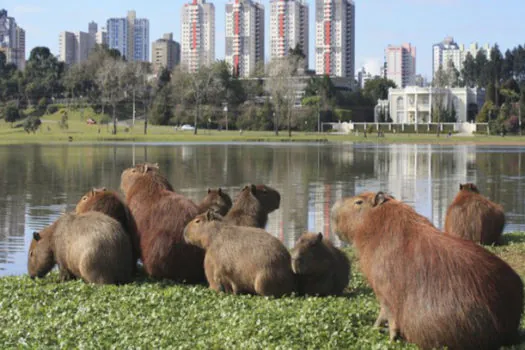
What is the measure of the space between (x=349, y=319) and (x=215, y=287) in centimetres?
208

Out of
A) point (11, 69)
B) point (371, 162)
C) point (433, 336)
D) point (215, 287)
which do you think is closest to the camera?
point (433, 336)

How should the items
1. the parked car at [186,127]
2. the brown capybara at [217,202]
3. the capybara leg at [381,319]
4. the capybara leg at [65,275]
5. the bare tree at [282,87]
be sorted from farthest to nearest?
1. the parked car at [186,127]
2. the bare tree at [282,87]
3. the brown capybara at [217,202]
4. the capybara leg at [65,275]
5. the capybara leg at [381,319]

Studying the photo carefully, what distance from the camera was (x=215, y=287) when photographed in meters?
8.52

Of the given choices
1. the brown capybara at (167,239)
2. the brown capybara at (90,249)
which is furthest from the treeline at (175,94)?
the brown capybara at (90,249)

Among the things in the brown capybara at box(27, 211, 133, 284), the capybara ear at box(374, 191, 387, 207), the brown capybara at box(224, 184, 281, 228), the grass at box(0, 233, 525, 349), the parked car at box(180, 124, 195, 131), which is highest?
the parked car at box(180, 124, 195, 131)

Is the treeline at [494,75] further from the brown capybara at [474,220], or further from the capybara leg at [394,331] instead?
the capybara leg at [394,331]

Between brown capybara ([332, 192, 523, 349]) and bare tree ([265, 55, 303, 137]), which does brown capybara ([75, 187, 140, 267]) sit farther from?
bare tree ([265, 55, 303, 137])

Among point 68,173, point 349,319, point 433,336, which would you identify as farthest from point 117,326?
point 68,173

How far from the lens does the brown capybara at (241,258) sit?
815 centimetres

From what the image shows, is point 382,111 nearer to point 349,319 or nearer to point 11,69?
point 11,69

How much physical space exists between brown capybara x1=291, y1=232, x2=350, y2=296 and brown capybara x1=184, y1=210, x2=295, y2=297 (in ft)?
0.47

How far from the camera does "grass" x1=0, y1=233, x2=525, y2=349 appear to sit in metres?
6.33

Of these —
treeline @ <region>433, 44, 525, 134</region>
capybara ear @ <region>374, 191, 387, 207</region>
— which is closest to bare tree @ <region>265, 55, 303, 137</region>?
treeline @ <region>433, 44, 525, 134</region>

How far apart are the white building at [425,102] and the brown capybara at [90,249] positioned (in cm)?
13608
